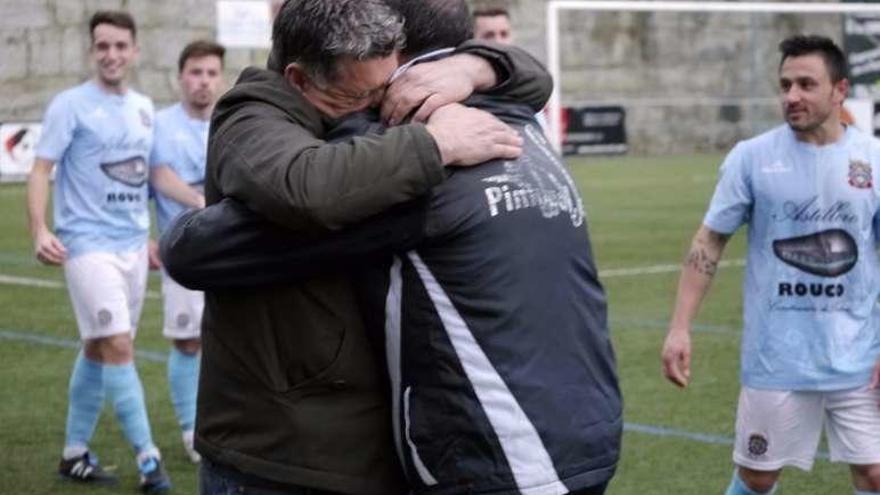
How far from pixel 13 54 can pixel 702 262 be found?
835 inches

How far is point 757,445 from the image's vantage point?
6348 mm

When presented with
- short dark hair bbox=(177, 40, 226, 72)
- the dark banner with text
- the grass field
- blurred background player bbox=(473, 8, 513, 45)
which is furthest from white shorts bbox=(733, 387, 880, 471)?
the dark banner with text

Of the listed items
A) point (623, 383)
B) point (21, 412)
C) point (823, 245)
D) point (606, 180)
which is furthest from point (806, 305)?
Answer: point (606, 180)

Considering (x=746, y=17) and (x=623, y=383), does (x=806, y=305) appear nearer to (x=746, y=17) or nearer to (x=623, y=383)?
(x=623, y=383)

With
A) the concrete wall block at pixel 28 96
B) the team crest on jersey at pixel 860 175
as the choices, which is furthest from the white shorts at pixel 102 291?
the concrete wall block at pixel 28 96

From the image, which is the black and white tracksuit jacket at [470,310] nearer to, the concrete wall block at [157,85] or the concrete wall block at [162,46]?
the concrete wall block at [157,85]

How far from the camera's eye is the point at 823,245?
637cm

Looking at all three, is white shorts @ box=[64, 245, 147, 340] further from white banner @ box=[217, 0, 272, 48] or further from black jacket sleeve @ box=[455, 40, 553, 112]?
white banner @ box=[217, 0, 272, 48]

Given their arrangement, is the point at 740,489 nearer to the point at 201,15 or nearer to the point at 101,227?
the point at 101,227

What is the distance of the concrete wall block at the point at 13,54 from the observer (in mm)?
26109

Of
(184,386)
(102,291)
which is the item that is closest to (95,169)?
(102,291)

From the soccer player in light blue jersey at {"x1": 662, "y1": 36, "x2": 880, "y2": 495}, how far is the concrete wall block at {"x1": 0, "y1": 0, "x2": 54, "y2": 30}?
2116 centimetres

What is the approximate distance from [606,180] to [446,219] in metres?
23.2

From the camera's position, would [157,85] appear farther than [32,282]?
Yes
